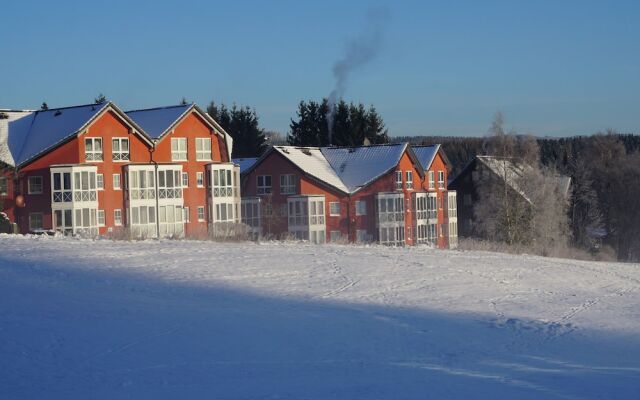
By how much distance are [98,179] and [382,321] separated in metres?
34.9

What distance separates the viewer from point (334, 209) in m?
61.5

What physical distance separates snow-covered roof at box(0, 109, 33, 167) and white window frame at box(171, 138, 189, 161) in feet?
30.7

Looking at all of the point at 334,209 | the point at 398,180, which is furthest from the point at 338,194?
the point at 398,180

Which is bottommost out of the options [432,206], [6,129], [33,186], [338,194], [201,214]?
[201,214]

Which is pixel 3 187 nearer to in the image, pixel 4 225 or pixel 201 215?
pixel 4 225

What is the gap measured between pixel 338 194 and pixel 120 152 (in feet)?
58.4

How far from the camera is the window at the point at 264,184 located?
203 ft

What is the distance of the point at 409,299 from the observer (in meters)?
21.4

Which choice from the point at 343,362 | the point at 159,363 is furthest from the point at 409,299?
the point at 159,363

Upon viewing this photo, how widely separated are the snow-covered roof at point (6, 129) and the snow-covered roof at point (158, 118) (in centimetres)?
711

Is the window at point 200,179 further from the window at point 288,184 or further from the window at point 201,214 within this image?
the window at point 288,184

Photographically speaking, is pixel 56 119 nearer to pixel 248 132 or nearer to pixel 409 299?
pixel 409 299

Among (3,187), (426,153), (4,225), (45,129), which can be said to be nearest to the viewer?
(4,225)

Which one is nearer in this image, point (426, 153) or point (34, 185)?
point (34, 185)
